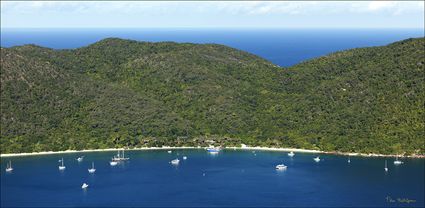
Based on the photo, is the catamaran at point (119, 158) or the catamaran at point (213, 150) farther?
the catamaran at point (213, 150)

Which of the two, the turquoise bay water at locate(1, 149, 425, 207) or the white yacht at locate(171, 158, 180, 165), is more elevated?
the white yacht at locate(171, 158, 180, 165)

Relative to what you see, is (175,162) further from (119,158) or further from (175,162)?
(119,158)

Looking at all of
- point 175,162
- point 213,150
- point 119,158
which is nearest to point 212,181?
point 175,162

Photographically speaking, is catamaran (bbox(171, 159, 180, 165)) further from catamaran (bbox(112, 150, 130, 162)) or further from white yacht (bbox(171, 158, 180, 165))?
catamaran (bbox(112, 150, 130, 162))

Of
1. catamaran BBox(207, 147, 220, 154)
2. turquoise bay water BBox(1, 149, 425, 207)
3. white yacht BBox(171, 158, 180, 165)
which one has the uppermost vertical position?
catamaran BBox(207, 147, 220, 154)

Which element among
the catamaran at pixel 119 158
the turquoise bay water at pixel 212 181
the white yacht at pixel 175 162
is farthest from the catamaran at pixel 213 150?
the catamaran at pixel 119 158

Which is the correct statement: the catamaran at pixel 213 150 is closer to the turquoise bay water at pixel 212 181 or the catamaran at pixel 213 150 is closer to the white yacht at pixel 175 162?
the turquoise bay water at pixel 212 181

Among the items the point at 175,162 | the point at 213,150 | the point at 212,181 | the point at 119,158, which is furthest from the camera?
the point at 213,150

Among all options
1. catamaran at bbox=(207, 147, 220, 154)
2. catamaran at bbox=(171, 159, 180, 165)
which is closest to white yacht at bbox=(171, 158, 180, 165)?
catamaran at bbox=(171, 159, 180, 165)

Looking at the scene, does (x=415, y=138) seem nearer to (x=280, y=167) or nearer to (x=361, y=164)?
(x=361, y=164)

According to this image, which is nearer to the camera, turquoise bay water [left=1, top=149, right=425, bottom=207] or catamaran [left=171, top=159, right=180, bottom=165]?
turquoise bay water [left=1, top=149, right=425, bottom=207]
